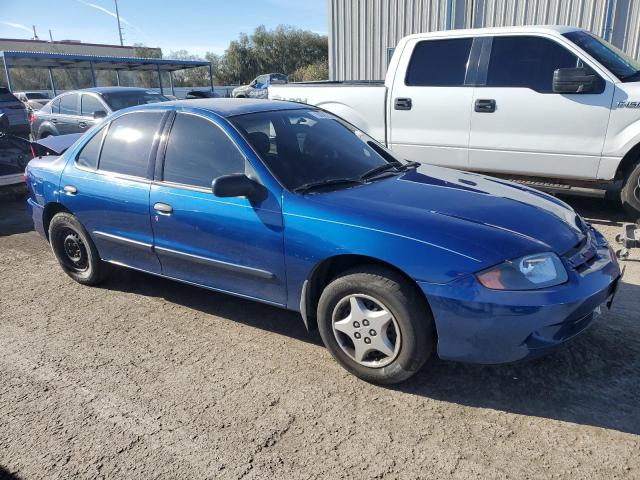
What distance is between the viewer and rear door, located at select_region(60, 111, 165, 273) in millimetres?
3934

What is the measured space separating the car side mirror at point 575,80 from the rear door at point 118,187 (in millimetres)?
4166

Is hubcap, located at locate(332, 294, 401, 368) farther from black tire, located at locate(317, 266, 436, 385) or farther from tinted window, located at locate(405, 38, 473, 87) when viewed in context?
tinted window, located at locate(405, 38, 473, 87)

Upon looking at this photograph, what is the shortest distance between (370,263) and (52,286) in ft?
10.8

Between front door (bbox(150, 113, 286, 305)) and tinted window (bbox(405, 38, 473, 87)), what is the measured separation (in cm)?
383

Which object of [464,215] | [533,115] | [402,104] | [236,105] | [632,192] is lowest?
[632,192]

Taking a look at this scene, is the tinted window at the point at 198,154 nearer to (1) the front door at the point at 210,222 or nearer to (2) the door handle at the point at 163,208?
(1) the front door at the point at 210,222

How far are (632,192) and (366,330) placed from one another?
4.20 meters

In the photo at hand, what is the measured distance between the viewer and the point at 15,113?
34.8ft

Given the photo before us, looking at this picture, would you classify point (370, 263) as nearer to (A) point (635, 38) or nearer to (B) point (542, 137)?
(B) point (542, 137)

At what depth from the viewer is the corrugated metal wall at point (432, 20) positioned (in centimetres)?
1175

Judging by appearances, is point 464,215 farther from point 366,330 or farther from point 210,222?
point 210,222

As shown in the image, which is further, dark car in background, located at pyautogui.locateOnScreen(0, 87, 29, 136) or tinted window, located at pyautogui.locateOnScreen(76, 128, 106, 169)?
dark car in background, located at pyautogui.locateOnScreen(0, 87, 29, 136)

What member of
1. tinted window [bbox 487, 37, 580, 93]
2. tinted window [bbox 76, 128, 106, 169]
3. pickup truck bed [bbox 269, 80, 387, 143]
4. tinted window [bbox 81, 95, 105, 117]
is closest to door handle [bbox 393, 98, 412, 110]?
pickup truck bed [bbox 269, 80, 387, 143]

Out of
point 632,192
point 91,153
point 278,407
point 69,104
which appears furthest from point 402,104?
point 69,104
